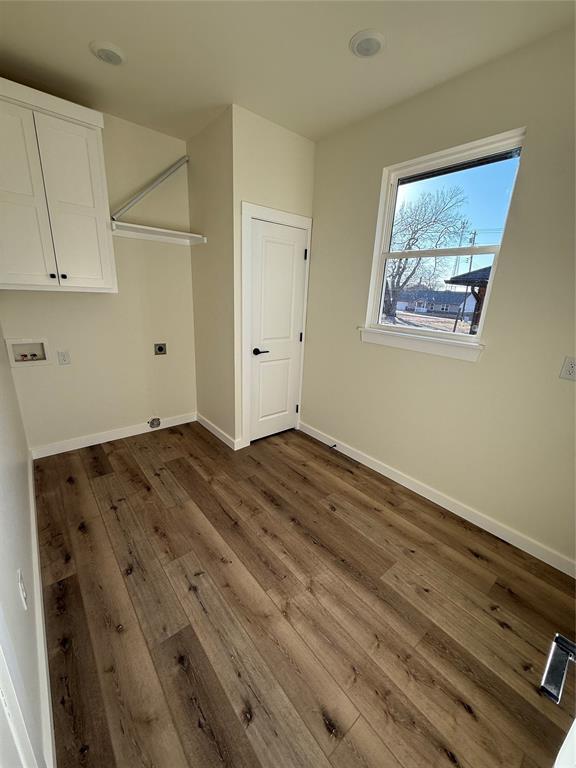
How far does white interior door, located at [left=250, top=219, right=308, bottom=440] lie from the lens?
2.70 m

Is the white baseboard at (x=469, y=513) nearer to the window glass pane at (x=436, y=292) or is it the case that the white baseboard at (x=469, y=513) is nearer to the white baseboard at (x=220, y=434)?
the white baseboard at (x=220, y=434)

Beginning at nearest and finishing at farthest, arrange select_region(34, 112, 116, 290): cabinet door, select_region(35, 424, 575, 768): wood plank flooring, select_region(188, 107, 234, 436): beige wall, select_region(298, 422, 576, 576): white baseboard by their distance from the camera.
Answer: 1. select_region(35, 424, 575, 768): wood plank flooring
2. select_region(298, 422, 576, 576): white baseboard
3. select_region(34, 112, 116, 290): cabinet door
4. select_region(188, 107, 234, 436): beige wall

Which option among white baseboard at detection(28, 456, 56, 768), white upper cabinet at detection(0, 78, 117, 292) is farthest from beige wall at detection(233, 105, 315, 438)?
white baseboard at detection(28, 456, 56, 768)

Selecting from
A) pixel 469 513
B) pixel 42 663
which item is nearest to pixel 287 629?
pixel 42 663

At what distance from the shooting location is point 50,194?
2.04 m

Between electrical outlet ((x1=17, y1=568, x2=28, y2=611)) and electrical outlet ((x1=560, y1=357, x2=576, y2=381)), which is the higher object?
electrical outlet ((x1=560, y1=357, x2=576, y2=381))

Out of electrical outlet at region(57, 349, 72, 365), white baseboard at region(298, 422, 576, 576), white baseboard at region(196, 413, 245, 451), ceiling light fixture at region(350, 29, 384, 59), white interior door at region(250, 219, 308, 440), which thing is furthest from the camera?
white baseboard at region(196, 413, 245, 451)

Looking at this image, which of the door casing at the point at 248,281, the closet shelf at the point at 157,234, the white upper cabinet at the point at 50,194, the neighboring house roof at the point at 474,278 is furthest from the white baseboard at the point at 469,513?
the white upper cabinet at the point at 50,194

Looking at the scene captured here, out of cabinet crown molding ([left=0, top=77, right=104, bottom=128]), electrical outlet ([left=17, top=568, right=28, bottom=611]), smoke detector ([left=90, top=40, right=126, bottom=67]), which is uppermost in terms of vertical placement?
smoke detector ([left=90, top=40, right=126, bottom=67])

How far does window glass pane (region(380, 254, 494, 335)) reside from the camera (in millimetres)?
2002

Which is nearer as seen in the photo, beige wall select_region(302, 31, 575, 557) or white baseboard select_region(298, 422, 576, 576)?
beige wall select_region(302, 31, 575, 557)

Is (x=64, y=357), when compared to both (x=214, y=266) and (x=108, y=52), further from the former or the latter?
(x=108, y=52)

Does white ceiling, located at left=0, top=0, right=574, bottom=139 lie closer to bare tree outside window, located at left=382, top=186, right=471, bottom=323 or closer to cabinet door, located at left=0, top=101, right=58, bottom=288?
cabinet door, located at left=0, top=101, right=58, bottom=288

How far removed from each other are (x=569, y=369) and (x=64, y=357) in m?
3.50
